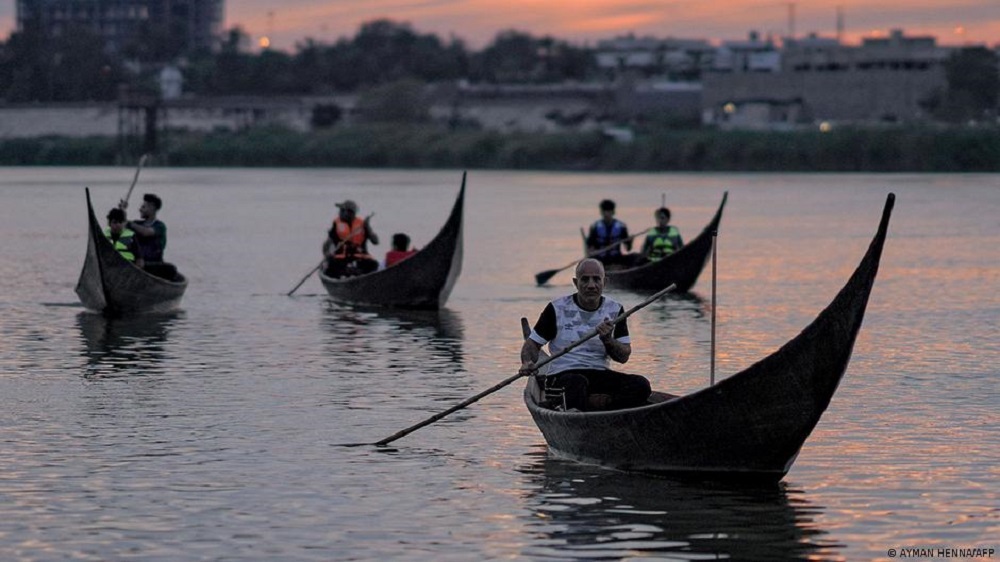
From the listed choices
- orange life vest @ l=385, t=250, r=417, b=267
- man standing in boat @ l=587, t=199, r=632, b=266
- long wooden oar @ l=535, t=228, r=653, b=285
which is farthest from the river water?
orange life vest @ l=385, t=250, r=417, b=267

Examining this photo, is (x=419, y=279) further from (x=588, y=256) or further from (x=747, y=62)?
(x=747, y=62)

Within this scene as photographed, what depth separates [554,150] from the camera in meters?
119

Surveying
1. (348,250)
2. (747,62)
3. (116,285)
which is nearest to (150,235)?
(116,285)

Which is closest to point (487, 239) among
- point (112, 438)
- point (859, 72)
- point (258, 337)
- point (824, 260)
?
point (824, 260)

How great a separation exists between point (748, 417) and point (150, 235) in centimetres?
1343

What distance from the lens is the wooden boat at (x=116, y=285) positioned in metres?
24.0

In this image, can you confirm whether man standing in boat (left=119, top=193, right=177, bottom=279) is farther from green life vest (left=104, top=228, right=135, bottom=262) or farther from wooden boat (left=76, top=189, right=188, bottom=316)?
wooden boat (left=76, top=189, right=188, bottom=316)

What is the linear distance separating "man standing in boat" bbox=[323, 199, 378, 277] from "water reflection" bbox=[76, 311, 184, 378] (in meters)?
2.04

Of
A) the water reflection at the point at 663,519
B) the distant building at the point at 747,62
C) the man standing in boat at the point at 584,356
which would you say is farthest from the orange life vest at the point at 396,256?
the distant building at the point at 747,62

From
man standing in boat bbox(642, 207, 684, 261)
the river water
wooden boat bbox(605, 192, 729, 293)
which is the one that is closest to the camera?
the river water

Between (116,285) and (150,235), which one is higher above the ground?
(150,235)

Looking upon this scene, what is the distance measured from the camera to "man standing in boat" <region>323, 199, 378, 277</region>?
26.6 m

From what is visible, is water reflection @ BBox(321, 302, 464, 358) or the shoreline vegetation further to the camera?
the shoreline vegetation

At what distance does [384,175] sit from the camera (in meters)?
115
